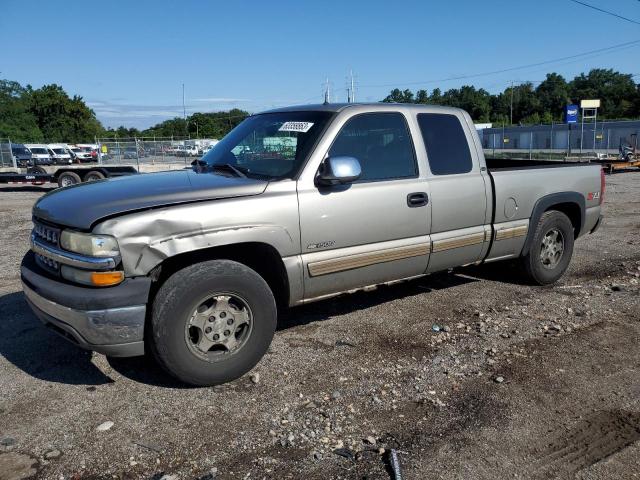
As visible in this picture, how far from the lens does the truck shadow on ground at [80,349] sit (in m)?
3.96

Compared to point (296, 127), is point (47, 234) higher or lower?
lower

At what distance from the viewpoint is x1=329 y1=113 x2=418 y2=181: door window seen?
436 cm

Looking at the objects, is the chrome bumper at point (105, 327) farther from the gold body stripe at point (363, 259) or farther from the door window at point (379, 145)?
the door window at point (379, 145)

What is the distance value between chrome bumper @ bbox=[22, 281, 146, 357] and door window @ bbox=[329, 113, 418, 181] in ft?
6.28

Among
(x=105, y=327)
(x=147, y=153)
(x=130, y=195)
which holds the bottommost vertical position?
(x=105, y=327)

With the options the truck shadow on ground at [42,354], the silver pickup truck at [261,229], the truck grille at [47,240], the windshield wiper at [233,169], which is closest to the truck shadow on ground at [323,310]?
the truck shadow on ground at [42,354]

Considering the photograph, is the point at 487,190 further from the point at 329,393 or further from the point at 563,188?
the point at 329,393

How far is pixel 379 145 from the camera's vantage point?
4578 millimetres

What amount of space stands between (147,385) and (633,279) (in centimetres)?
544

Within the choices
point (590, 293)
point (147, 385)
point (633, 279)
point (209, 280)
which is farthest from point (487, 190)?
point (147, 385)

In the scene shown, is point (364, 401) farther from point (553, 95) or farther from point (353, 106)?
point (553, 95)

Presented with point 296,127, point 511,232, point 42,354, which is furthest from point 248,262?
point 511,232

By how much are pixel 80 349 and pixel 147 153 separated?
24.4 metres

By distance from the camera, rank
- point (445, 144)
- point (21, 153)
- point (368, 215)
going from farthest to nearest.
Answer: point (21, 153) < point (445, 144) < point (368, 215)
